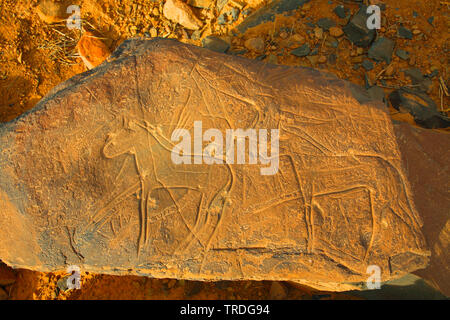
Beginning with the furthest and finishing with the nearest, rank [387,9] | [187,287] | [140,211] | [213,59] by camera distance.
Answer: [387,9]
[187,287]
[213,59]
[140,211]

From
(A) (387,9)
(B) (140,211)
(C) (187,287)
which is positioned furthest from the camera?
(A) (387,9)

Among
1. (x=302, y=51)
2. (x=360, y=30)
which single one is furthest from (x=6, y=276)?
(x=360, y=30)

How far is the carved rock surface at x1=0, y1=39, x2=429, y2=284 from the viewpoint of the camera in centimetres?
228

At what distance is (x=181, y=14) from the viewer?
12.7 ft

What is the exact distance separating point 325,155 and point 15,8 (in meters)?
4.12

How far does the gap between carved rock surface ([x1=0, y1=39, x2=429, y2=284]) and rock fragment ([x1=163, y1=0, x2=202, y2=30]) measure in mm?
1758

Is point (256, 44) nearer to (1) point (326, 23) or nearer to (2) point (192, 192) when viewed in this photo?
(1) point (326, 23)

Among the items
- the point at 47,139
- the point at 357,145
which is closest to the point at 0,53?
the point at 47,139

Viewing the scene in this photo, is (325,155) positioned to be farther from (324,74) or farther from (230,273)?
(230,273)

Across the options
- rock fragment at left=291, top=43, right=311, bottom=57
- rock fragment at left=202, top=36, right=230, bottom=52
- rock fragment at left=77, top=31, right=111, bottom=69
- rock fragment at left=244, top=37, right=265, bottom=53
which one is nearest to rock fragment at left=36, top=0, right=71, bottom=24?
rock fragment at left=77, top=31, right=111, bottom=69

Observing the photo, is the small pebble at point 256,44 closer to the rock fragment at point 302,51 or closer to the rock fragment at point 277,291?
the rock fragment at point 302,51

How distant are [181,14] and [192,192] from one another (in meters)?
2.58

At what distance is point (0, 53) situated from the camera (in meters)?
3.82

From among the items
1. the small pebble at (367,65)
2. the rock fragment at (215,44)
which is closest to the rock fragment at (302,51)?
the small pebble at (367,65)
